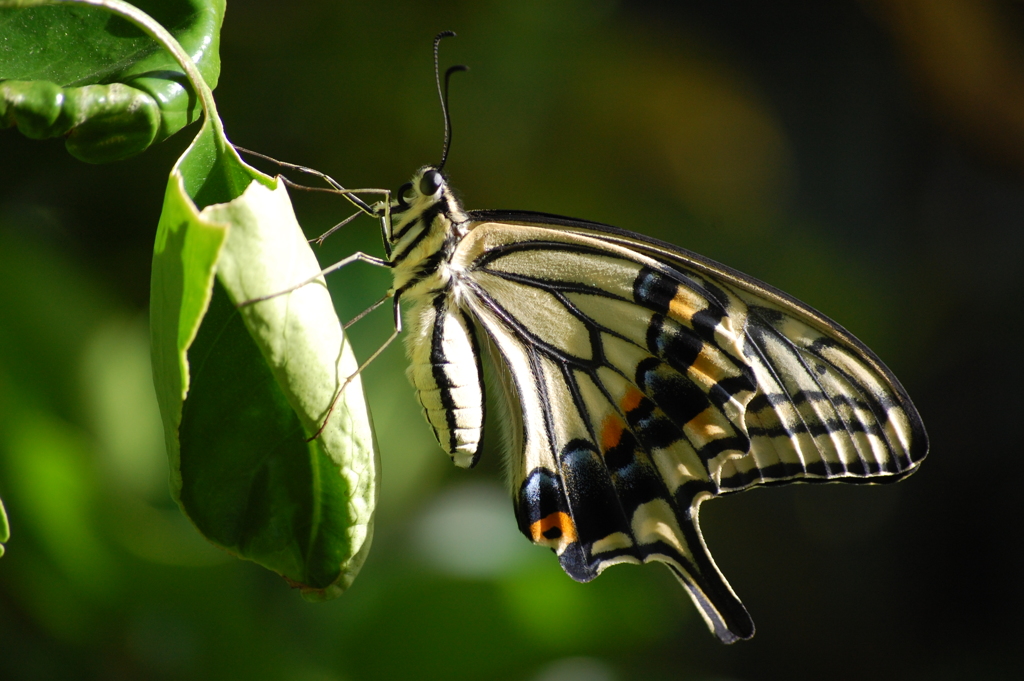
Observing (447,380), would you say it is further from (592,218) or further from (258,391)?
(592,218)

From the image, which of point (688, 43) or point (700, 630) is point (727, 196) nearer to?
point (688, 43)

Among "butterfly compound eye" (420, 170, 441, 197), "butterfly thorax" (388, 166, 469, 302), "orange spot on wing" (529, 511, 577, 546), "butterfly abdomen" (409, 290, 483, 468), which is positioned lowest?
"orange spot on wing" (529, 511, 577, 546)

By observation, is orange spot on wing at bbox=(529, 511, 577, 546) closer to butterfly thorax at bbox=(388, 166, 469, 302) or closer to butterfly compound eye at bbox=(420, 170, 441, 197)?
butterfly thorax at bbox=(388, 166, 469, 302)

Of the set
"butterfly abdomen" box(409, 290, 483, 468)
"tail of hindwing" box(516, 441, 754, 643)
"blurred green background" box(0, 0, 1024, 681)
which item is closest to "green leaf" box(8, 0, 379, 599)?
"butterfly abdomen" box(409, 290, 483, 468)

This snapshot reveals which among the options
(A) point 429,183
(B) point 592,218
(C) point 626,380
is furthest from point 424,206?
(B) point 592,218

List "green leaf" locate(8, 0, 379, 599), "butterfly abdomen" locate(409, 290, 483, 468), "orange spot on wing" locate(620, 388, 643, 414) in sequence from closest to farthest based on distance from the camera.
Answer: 1. "green leaf" locate(8, 0, 379, 599)
2. "butterfly abdomen" locate(409, 290, 483, 468)
3. "orange spot on wing" locate(620, 388, 643, 414)

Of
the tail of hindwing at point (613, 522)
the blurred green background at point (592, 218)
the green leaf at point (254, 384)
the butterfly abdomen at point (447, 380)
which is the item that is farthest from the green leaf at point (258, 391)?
the blurred green background at point (592, 218)

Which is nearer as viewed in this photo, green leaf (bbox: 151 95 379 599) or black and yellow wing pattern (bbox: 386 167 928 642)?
green leaf (bbox: 151 95 379 599)

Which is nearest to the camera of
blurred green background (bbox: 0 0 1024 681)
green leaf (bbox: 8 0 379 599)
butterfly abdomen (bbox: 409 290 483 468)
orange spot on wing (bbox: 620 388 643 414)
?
green leaf (bbox: 8 0 379 599)
